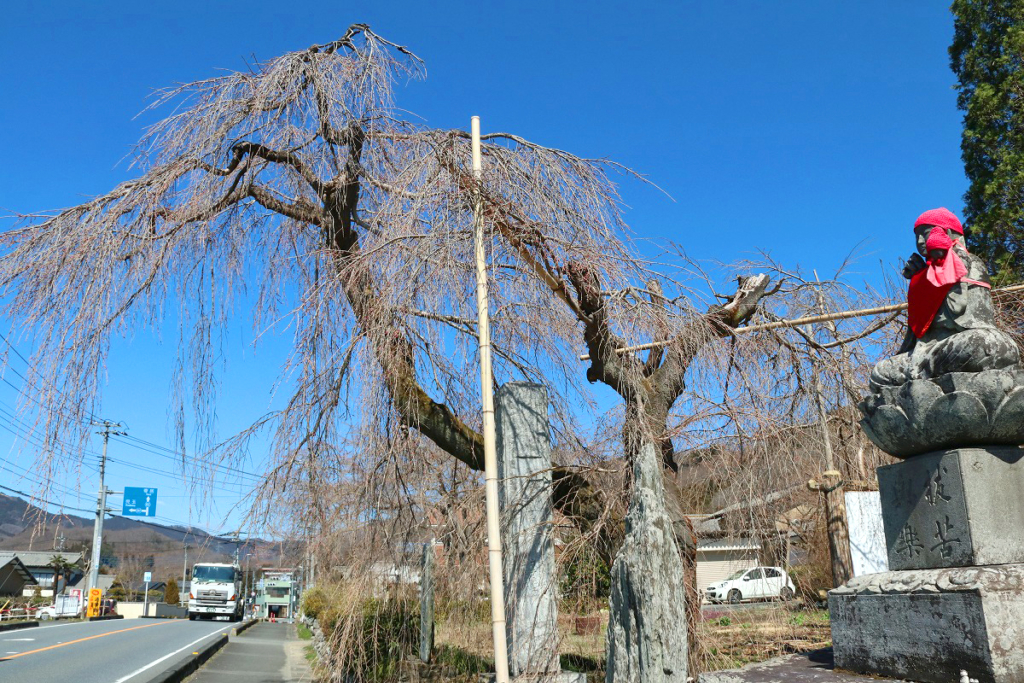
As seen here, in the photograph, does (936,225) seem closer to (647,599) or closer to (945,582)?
(945,582)

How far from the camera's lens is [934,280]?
4418 millimetres

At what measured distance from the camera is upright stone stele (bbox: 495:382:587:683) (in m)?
5.58

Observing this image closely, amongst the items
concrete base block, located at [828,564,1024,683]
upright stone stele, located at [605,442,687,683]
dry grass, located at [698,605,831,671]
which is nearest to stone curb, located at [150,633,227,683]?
dry grass, located at [698,605,831,671]

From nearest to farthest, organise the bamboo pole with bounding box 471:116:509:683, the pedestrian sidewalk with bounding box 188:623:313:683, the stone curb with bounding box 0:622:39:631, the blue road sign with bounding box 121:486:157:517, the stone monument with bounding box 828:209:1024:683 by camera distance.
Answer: the stone monument with bounding box 828:209:1024:683
the bamboo pole with bounding box 471:116:509:683
the pedestrian sidewalk with bounding box 188:623:313:683
the stone curb with bounding box 0:622:39:631
the blue road sign with bounding box 121:486:157:517

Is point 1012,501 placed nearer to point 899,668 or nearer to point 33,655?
point 899,668

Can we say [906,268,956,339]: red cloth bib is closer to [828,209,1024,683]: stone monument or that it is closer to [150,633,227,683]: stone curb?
[828,209,1024,683]: stone monument

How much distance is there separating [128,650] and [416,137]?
1433 centimetres

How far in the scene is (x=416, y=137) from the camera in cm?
692

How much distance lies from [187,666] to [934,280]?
13.5m

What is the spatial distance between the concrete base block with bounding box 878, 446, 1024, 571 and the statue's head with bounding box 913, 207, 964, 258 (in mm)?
1235

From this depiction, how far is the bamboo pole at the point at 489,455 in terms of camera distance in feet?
14.7

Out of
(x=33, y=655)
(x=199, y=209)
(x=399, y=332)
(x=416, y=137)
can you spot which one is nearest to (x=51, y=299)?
(x=199, y=209)

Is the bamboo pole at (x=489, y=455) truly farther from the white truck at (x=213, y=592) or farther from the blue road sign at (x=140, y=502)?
the white truck at (x=213, y=592)

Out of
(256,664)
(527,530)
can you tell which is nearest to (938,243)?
(527,530)
